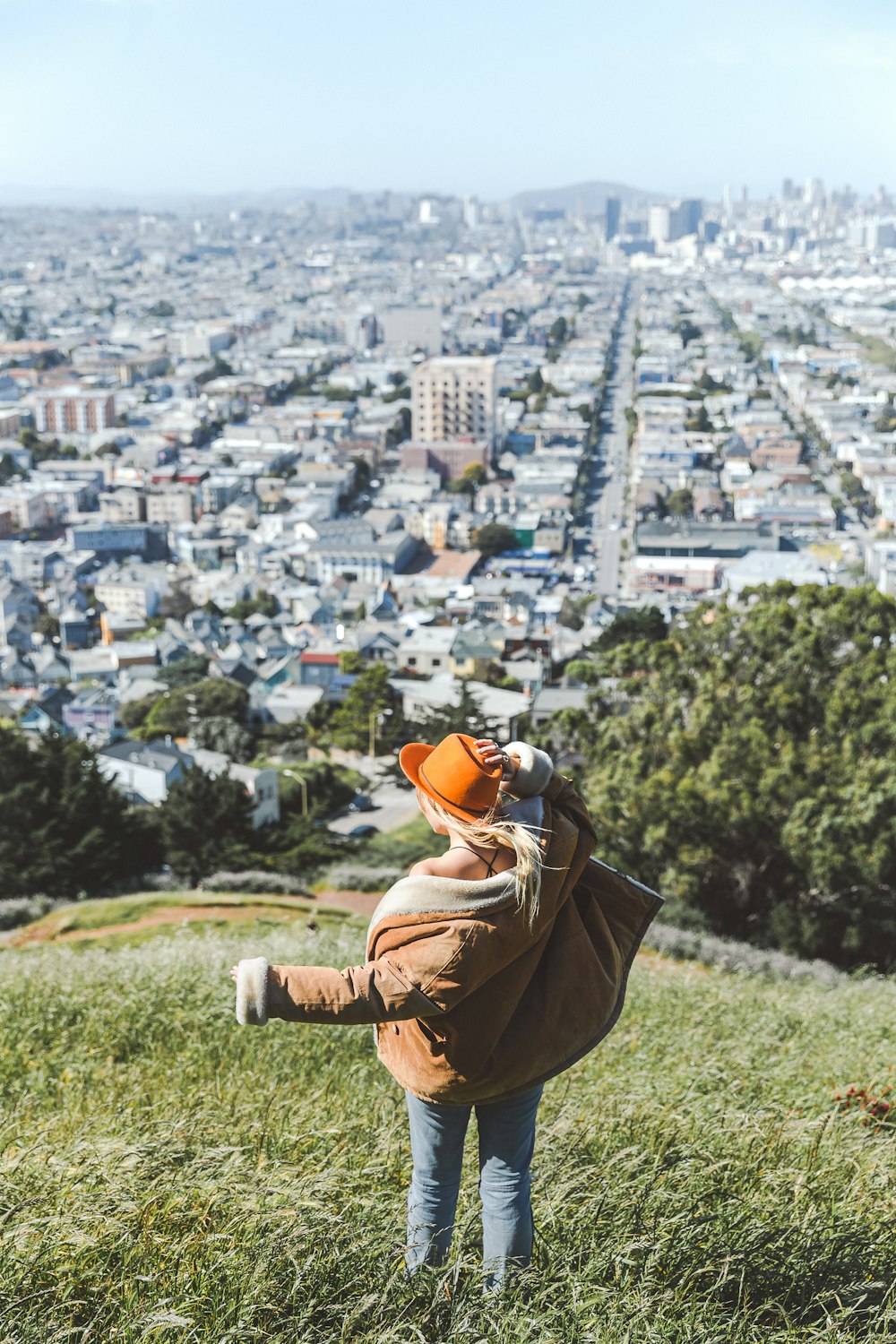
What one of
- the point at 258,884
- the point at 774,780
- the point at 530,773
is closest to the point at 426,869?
the point at 530,773

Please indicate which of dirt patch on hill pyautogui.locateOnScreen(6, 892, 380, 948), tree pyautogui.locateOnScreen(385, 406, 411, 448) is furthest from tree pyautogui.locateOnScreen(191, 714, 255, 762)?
tree pyautogui.locateOnScreen(385, 406, 411, 448)

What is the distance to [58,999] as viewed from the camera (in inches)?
117

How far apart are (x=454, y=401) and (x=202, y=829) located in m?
45.0

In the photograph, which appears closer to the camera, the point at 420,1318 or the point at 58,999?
the point at 420,1318

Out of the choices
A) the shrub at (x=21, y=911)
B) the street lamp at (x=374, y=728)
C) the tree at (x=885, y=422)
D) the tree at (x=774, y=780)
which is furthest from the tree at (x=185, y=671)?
the tree at (x=885, y=422)

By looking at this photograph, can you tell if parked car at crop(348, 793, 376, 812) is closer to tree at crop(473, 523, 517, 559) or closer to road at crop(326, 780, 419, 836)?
road at crop(326, 780, 419, 836)

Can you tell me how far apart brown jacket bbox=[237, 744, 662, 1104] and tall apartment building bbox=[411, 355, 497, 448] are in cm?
5100

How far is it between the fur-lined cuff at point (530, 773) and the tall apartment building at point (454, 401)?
5104cm

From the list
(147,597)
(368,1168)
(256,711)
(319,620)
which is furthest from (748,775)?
(147,597)

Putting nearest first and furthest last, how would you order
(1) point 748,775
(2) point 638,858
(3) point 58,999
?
(3) point 58,999 → (1) point 748,775 → (2) point 638,858

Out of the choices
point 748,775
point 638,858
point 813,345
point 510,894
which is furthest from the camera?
point 813,345

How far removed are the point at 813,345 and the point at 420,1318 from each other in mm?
76654

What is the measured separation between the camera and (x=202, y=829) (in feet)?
30.0

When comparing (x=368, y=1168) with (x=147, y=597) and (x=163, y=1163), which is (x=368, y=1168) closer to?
(x=163, y=1163)
